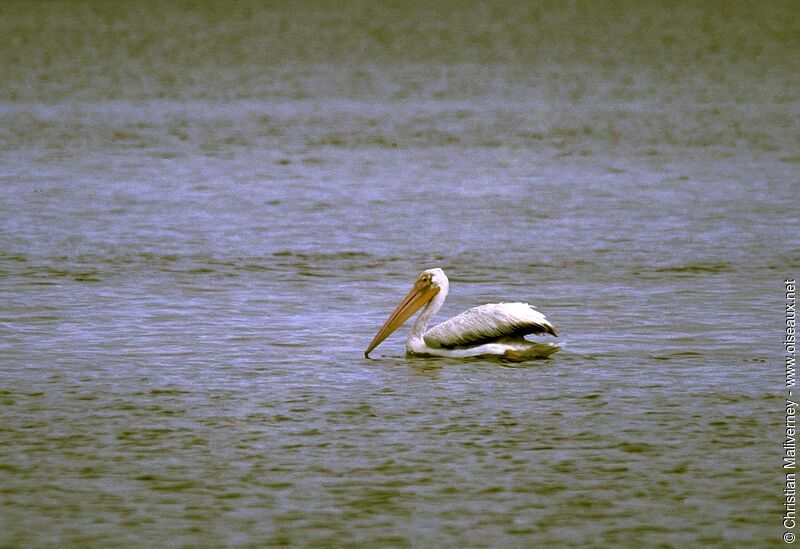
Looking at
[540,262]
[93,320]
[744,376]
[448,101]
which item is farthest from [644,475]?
[448,101]

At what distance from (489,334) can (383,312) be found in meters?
1.63

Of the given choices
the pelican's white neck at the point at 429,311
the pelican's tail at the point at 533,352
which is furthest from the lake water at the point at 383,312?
the pelican's white neck at the point at 429,311

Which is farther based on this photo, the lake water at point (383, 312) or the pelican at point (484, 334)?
the pelican at point (484, 334)

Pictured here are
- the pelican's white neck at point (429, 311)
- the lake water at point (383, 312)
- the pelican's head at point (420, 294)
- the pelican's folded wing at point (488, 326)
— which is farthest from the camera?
the pelican's head at point (420, 294)

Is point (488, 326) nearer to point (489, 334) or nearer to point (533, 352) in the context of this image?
point (489, 334)

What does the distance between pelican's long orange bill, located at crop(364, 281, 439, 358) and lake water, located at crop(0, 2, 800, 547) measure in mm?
139

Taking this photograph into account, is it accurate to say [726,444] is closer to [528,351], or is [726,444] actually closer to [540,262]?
[528,351]

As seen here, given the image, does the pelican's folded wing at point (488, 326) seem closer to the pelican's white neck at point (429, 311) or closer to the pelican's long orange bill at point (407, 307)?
the pelican's white neck at point (429, 311)

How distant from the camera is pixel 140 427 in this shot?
27.7 feet

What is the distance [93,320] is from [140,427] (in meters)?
2.69

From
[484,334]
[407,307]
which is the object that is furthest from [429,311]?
[484,334]

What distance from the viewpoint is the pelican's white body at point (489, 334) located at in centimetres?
976

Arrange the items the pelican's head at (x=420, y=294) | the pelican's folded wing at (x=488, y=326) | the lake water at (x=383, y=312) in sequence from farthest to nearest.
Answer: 1. the pelican's head at (x=420, y=294)
2. the pelican's folded wing at (x=488, y=326)
3. the lake water at (x=383, y=312)

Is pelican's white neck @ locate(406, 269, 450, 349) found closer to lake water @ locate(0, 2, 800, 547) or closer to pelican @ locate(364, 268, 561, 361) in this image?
pelican @ locate(364, 268, 561, 361)
